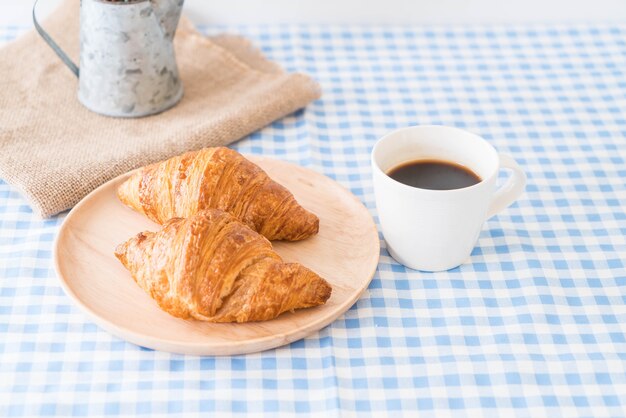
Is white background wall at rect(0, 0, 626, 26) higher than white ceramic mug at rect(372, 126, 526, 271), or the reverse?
white ceramic mug at rect(372, 126, 526, 271)

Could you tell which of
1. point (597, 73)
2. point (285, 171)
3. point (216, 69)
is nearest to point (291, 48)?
point (216, 69)

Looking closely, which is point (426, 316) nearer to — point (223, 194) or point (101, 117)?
point (223, 194)

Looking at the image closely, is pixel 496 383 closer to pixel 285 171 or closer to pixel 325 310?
pixel 325 310

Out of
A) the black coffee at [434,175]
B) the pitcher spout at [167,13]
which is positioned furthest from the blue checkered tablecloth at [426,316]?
the pitcher spout at [167,13]

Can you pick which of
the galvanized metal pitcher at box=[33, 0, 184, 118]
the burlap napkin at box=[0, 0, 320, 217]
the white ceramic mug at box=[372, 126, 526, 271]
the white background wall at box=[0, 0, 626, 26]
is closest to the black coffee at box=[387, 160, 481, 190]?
the white ceramic mug at box=[372, 126, 526, 271]

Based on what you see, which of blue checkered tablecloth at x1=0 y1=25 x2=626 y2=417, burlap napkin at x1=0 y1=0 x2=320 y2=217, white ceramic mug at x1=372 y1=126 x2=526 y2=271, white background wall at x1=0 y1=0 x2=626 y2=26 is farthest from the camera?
white background wall at x1=0 y1=0 x2=626 y2=26

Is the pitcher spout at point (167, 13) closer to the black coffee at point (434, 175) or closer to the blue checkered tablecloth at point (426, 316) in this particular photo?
the blue checkered tablecloth at point (426, 316)

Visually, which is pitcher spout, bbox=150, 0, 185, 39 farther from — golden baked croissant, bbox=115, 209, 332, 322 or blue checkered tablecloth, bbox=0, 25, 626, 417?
golden baked croissant, bbox=115, 209, 332, 322

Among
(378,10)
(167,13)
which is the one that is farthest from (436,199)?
(378,10)

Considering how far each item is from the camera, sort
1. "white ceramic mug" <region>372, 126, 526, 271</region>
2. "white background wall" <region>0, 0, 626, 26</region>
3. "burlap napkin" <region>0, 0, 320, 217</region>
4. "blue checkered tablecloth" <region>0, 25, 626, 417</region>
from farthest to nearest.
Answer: "white background wall" <region>0, 0, 626, 26</region>, "burlap napkin" <region>0, 0, 320, 217</region>, "white ceramic mug" <region>372, 126, 526, 271</region>, "blue checkered tablecloth" <region>0, 25, 626, 417</region>
